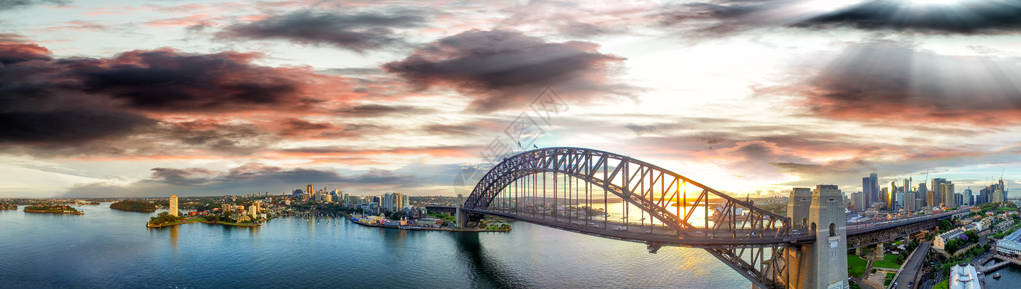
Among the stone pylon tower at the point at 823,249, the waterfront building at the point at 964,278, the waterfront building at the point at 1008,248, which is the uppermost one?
the stone pylon tower at the point at 823,249

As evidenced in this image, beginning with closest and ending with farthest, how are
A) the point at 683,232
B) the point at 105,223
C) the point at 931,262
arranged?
the point at 683,232 < the point at 931,262 < the point at 105,223

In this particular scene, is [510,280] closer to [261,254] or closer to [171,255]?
[261,254]

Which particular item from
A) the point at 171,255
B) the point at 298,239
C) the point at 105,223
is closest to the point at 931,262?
the point at 298,239

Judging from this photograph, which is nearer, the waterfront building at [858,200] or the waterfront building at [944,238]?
the waterfront building at [944,238]

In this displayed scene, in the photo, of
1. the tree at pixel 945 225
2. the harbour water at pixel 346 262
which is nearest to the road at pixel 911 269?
the harbour water at pixel 346 262

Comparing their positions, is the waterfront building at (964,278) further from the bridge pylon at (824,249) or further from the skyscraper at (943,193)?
the skyscraper at (943,193)

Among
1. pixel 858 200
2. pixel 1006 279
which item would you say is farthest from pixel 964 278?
pixel 858 200

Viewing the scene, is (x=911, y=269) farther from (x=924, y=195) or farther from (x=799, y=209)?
(x=924, y=195)
